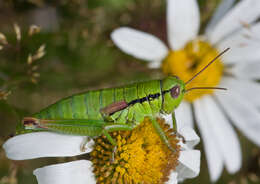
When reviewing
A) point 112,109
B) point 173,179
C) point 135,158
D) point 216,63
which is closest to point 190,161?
point 173,179

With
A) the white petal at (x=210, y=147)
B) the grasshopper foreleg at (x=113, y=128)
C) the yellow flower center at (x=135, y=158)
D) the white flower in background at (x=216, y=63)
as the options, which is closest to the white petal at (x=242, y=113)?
the white flower in background at (x=216, y=63)

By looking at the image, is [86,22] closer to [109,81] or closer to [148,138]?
[109,81]

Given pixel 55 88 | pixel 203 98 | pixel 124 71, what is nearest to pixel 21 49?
pixel 55 88

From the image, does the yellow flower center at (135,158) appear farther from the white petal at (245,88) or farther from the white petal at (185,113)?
the white petal at (245,88)

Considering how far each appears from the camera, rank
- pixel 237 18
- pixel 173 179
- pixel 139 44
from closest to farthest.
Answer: pixel 173 179, pixel 139 44, pixel 237 18

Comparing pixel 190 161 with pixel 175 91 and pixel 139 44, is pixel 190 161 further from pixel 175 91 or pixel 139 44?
pixel 139 44
